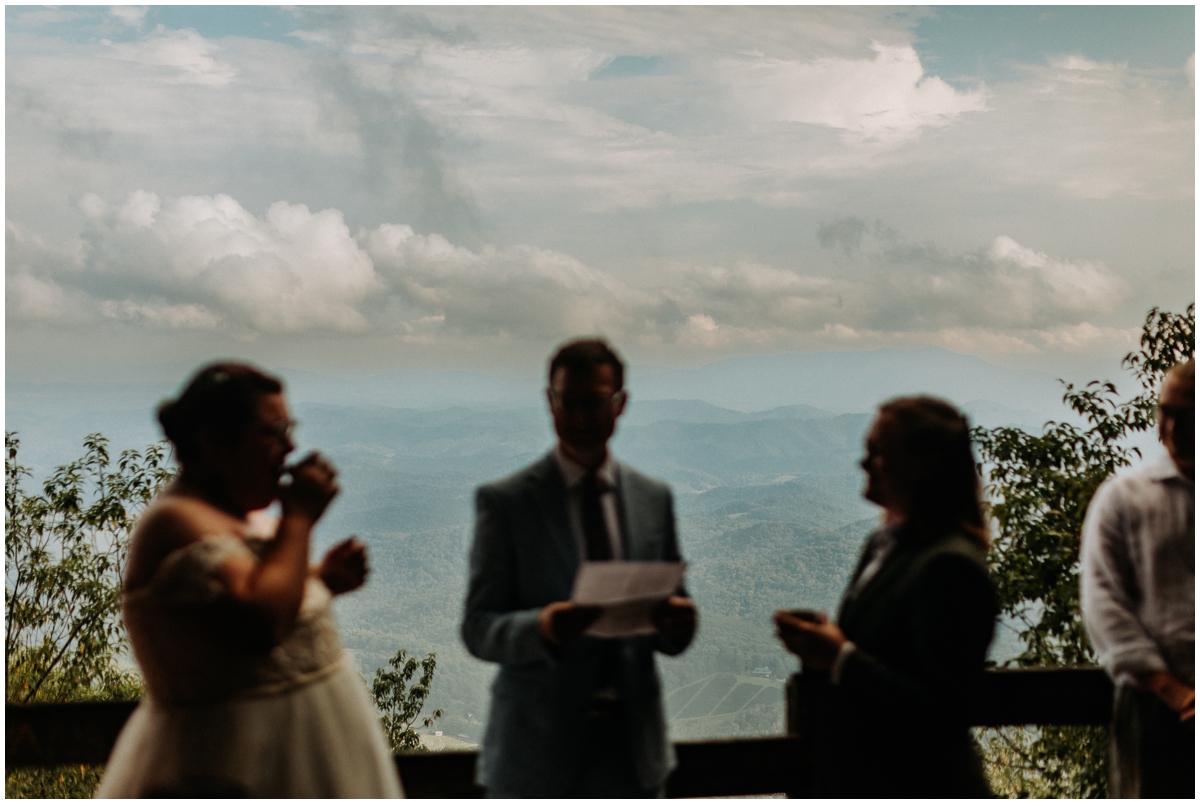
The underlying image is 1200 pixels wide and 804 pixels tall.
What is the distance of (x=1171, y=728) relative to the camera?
231 cm

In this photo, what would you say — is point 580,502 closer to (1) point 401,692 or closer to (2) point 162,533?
(2) point 162,533

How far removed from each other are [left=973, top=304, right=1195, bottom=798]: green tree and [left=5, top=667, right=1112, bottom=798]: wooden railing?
4.16 meters

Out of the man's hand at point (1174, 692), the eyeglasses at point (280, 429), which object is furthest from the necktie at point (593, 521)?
the man's hand at point (1174, 692)

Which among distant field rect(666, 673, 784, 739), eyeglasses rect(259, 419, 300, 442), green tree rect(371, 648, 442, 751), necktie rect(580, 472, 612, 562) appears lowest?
distant field rect(666, 673, 784, 739)

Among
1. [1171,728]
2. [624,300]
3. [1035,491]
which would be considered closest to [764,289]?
[624,300]

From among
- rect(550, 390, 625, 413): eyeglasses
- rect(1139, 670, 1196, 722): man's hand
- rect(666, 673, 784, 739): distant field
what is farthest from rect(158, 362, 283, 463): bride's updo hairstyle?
rect(666, 673, 784, 739): distant field

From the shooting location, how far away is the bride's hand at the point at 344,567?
83.9 inches

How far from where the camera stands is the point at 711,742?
2365 mm

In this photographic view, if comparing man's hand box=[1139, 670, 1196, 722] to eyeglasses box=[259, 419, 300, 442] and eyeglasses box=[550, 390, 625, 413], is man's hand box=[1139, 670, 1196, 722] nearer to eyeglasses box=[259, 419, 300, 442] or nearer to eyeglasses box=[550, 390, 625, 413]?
eyeglasses box=[550, 390, 625, 413]

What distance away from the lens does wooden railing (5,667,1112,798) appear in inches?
90.1

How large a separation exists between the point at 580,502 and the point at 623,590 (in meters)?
0.30

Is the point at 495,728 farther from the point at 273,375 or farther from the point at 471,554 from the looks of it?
the point at 273,375

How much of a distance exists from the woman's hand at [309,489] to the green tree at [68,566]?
10820 mm

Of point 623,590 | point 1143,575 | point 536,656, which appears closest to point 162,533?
point 536,656
